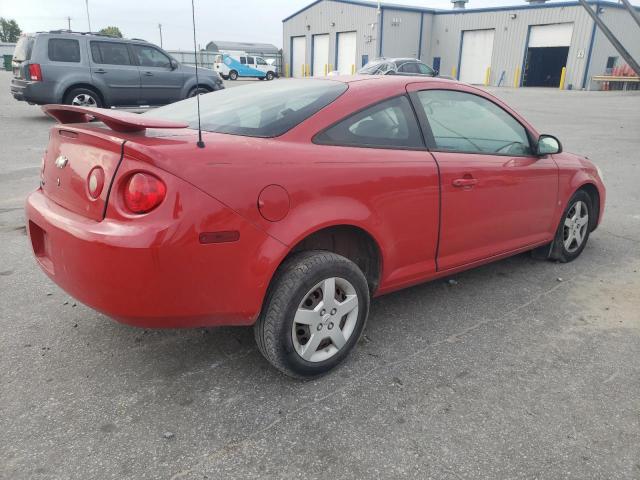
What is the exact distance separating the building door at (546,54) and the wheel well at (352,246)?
34.8m

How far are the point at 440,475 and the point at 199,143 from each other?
1.65m

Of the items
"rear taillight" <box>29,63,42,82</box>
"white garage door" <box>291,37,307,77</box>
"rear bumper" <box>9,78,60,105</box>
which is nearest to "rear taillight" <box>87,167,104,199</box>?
"rear bumper" <box>9,78,60,105</box>

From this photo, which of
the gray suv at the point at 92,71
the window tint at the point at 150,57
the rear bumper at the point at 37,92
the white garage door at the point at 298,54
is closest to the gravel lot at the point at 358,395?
the rear bumper at the point at 37,92

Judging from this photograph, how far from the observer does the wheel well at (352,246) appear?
2.67 metres

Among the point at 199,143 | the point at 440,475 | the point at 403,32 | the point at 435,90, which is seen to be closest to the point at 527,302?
the point at 435,90

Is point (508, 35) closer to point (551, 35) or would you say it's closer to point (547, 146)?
point (551, 35)

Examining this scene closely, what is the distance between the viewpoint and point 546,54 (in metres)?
38.3

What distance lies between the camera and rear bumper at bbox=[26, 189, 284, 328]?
211 centimetres

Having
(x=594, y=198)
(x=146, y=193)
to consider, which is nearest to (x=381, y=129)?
(x=146, y=193)

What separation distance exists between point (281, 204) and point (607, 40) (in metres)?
35.7

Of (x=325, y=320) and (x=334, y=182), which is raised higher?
(x=334, y=182)

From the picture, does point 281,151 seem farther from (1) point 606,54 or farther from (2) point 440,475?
(1) point 606,54

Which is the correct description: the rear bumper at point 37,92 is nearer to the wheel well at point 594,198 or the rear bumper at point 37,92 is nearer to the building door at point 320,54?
the wheel well at point 594,198

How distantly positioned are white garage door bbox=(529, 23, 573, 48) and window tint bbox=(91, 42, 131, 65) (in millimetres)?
28779
